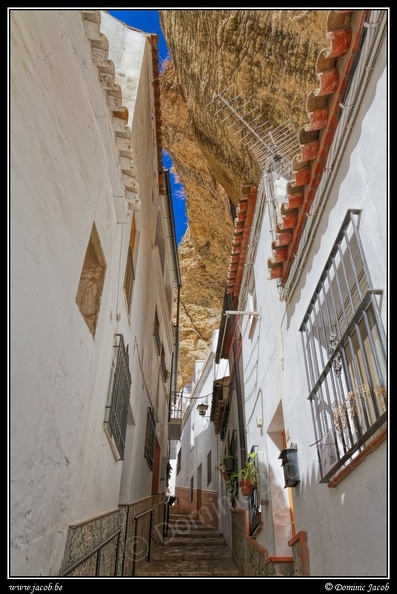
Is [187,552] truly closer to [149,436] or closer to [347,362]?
[149,436]

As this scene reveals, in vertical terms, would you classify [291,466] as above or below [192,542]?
above

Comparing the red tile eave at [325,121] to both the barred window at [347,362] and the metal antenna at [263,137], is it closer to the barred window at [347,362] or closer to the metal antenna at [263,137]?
the barred window at [347,362]

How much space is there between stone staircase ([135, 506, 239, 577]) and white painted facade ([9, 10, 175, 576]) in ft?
8.38

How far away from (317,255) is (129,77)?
4.81m

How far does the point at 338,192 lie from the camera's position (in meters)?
3.57

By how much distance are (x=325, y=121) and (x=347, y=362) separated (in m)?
2.30

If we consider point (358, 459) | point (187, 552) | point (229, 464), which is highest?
point (358, 459)

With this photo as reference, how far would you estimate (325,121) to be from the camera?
12.4 feet

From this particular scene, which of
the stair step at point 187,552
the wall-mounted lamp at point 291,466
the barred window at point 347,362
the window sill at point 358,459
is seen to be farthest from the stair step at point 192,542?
the window sill at point 358,459

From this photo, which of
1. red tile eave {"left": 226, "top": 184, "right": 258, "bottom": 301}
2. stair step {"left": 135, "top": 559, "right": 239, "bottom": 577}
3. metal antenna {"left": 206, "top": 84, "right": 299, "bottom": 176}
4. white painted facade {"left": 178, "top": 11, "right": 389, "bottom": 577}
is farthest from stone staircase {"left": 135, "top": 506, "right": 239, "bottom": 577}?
metal antenna {"left": 206, "top": 84, "right": 299, "bottom": 176}

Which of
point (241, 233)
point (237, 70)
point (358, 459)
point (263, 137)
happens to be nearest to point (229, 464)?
point (241, 233)

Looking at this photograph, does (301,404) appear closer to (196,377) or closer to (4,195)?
(4,195)

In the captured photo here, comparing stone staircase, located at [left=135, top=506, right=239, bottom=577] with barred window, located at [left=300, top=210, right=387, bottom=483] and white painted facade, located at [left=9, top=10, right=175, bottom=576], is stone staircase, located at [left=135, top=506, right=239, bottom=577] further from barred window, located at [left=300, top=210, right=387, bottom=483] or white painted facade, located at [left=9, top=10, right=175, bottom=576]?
barred window, located at [left=300, top=210, right=387, bottom=483]

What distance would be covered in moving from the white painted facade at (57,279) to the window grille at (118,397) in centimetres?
15
